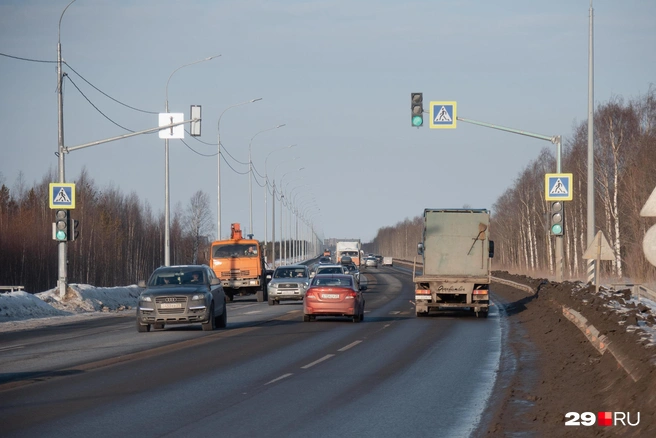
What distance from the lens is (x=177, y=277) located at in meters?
26.1

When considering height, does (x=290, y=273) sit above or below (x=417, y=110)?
below

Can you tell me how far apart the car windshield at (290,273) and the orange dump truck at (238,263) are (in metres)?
2.60

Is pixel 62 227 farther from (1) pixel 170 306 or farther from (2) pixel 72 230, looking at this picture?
(1) pixel 170 306

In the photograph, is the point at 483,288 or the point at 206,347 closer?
the point at 206,347

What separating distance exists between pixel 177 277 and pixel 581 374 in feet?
45.8

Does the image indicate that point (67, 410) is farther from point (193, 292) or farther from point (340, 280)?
point (340, 280)

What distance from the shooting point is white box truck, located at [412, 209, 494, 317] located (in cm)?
3155

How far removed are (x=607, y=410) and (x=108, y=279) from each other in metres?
96.8

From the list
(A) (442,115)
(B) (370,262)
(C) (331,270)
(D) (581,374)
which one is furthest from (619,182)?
(B) (370,262)

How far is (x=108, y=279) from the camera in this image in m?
104

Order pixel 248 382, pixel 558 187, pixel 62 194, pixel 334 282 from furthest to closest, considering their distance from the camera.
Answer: pixel 558 187 → pixel 62 194 → pixel 334 282 → pixel 248 382

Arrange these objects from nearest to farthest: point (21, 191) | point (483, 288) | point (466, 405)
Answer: point (466, 405), point (483, 288), point (21, 191)

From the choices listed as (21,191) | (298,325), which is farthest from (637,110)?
(21,191)

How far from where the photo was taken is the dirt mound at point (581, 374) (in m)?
10.2
